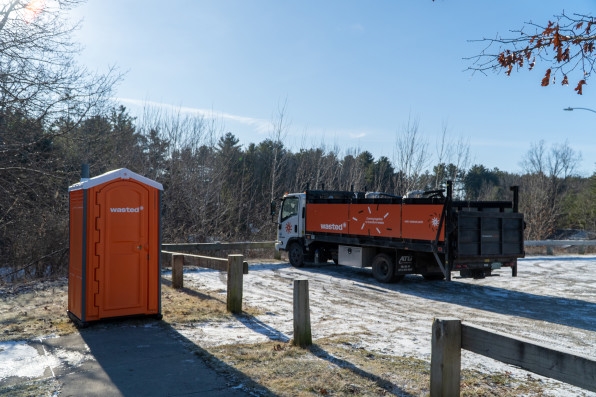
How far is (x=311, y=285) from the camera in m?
13.4

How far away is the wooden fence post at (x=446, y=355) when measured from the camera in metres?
4.50

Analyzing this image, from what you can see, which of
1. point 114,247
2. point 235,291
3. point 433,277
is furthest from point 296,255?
point 114,247

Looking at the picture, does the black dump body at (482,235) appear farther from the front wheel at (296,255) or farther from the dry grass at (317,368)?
the front wheel at (296,255)

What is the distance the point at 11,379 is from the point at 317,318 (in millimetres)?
4870

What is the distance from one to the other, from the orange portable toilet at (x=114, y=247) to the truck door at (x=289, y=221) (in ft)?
33.6

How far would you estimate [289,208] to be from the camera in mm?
18750

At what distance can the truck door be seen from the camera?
59.8 feet

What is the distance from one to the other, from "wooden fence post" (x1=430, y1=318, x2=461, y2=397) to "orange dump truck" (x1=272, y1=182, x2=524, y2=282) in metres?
7.73

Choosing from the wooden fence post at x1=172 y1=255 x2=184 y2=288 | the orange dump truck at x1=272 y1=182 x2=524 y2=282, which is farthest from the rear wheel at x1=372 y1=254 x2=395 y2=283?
the wooden fence post at x1=172 y1=255 x2=184 y2=288

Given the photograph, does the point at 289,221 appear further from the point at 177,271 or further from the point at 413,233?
the point at 177,271

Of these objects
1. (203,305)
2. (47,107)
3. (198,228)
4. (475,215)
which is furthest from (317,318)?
(198,228)

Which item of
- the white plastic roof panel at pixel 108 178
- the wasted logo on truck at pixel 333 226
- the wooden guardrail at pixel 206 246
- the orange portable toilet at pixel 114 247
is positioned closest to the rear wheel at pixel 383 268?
the wasted logo on truck at pixel 333 226

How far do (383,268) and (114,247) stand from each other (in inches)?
339

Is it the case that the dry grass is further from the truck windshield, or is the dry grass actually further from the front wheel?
the truck windshield
